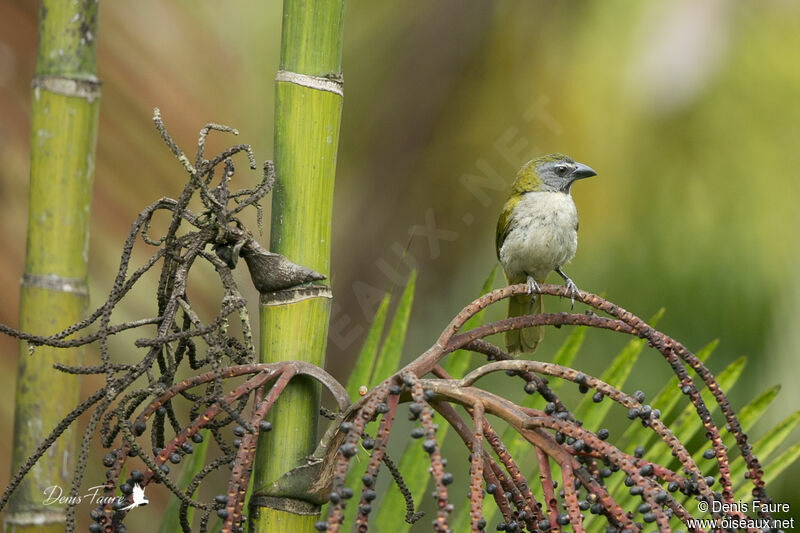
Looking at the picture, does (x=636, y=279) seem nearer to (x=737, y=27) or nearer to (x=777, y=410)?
(x=777, y=410)

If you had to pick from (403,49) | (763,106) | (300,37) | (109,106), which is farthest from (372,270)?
(300,37)

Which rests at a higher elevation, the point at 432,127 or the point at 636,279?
the point at 432,127

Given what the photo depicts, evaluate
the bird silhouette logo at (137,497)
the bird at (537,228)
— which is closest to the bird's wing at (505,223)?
the bird at (537,228)

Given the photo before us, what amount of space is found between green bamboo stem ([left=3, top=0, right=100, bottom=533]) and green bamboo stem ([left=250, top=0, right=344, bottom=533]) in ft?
1.14

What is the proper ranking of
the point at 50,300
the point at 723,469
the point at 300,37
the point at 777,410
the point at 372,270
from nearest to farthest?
the point at 723,469 → the point at 300,37 → the point at 50,300 → the point at 777,410 → the point at 372,270

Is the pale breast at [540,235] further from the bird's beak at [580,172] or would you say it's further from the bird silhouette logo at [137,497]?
the bird silhouette logo at [137,497]

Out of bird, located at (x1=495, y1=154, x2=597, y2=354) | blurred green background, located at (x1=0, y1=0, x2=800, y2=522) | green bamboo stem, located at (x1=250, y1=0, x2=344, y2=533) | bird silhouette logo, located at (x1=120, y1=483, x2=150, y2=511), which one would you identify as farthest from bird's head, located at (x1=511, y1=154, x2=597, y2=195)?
bird silhouette logo, located at (x1=120, y1=483, x2=150, y2=511)

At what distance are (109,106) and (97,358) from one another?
67 cm

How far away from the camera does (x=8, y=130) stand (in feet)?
7.77

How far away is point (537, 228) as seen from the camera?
2.19 meters

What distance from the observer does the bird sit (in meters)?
2.16

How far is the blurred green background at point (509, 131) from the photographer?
2.43 meters

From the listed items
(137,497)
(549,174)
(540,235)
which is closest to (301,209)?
(137,497)

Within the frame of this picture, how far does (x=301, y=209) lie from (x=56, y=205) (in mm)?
397
